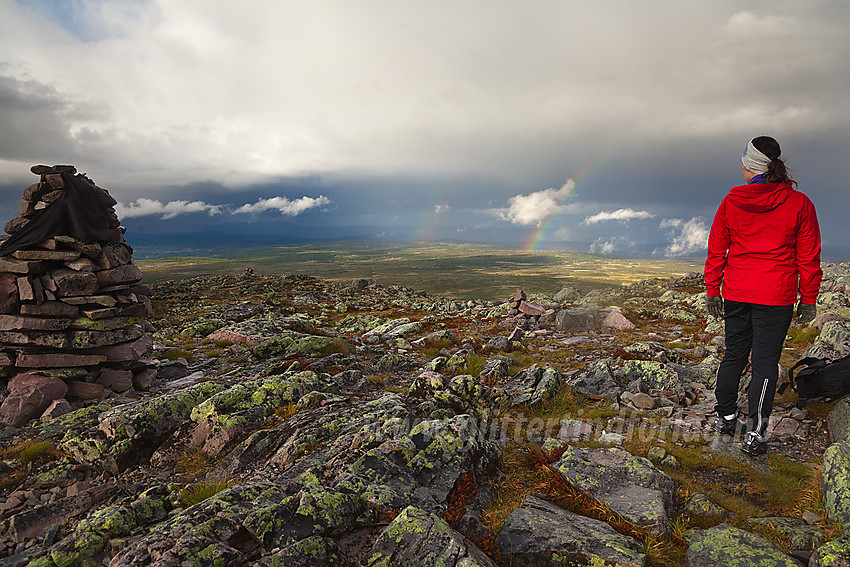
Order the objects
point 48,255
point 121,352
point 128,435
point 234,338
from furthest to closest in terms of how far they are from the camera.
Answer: point 234,338 → point 121,352 → point 48,255 → point 128,435

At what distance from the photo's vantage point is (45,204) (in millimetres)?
12008

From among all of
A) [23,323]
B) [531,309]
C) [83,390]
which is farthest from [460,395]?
[531,309]

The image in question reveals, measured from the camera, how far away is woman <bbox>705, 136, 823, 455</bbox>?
6.86m

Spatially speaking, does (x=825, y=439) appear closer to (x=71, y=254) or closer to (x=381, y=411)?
(x=381, y=411)

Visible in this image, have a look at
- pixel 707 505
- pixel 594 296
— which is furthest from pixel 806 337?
pixel 594 296

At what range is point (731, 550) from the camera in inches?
178

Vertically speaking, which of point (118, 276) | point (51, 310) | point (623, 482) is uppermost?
point (118, 276)

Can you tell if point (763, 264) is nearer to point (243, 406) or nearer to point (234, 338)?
point (243, 406)

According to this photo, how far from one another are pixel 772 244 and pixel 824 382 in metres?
3.79

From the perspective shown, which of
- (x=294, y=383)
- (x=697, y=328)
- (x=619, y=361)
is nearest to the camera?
(x=294, y=383)

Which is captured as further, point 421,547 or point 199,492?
point 199,492

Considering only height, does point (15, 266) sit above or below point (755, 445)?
above

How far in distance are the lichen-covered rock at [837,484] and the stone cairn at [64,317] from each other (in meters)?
16.1

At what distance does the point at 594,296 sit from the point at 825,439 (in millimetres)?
39853
